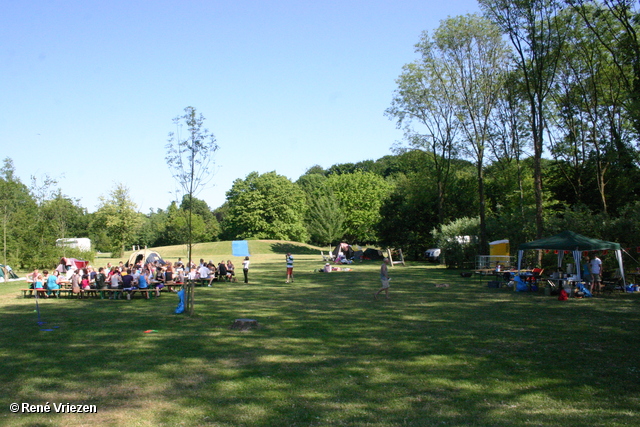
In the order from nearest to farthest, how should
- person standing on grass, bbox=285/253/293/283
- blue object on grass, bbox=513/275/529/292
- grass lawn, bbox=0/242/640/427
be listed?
grass lawn, bbox=0/242/640/427
blue object on grass, bbox=513/275/529/292
person standing on grass, bbox=285/253/293/283

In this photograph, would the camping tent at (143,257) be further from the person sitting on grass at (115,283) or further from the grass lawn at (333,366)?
the grass lawn at (333,366)

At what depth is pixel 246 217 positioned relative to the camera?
252 ft

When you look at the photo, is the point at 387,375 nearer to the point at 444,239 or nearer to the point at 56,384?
the point at 56,384

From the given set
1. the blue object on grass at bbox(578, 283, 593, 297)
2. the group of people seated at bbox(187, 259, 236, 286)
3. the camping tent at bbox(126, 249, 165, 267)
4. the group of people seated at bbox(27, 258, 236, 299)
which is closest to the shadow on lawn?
the blue object on grass at bbox(578, 283, 593, 297)

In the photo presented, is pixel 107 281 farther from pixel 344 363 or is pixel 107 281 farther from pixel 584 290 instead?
pixel 584 290

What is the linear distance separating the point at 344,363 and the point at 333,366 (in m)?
0.26

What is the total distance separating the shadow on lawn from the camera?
6.15 m

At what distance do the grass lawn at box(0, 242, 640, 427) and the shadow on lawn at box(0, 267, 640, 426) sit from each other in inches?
1.2

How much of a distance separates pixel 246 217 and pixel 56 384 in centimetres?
7003

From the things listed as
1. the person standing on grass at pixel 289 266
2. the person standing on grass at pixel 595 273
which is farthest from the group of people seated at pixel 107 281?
the person standing on grass at pixel 595 273

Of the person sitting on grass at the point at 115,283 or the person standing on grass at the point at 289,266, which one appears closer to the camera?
the person sitting on grass at the point at 115,283

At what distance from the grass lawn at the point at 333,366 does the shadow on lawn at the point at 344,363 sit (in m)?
0.03

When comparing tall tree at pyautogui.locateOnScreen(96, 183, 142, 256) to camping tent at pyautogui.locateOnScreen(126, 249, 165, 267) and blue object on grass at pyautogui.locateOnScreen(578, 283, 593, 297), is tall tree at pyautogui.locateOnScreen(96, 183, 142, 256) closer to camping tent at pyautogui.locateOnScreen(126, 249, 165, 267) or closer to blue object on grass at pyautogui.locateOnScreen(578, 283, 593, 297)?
camping tent at pyautogui.locateOnScreen(126, 249, 165, 267)

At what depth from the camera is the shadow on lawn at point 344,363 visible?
242 inches
